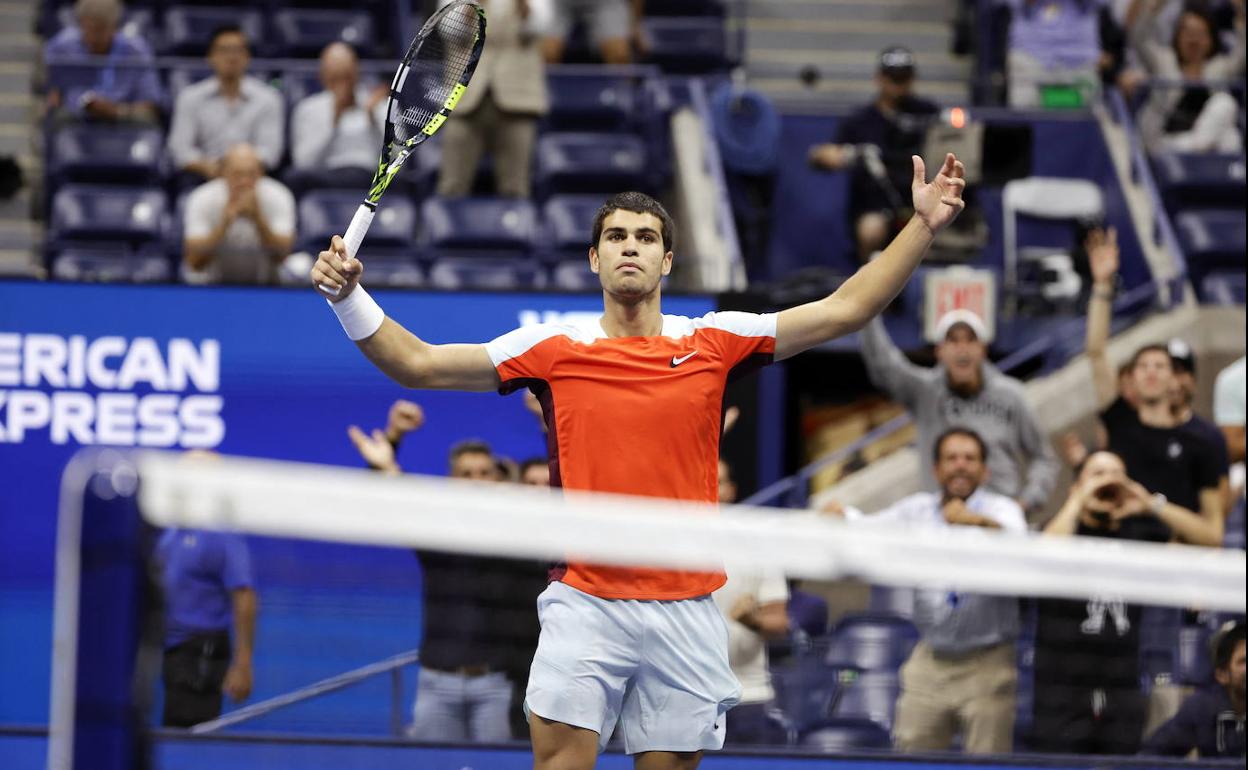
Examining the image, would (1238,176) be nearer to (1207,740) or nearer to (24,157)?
(1207,740)

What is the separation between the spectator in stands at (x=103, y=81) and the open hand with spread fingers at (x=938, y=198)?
8420mm

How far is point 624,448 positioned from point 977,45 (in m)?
11.2

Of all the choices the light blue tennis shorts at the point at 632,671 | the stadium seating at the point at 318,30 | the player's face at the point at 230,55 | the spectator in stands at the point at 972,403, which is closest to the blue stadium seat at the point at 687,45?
the stadium seating at the point at 318,30

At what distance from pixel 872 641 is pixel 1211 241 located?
5.91 meters

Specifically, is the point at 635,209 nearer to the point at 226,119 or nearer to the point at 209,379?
the point at 209,379

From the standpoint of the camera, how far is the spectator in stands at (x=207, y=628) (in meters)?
6.86

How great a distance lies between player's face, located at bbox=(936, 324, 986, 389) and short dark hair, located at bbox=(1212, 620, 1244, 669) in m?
2.40

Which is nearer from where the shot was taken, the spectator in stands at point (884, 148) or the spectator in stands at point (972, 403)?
the spectator in stands at point (972, 403)

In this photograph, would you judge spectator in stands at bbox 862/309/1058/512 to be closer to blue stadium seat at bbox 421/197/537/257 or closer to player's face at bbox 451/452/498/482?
player's face at bbox 451/452/498/482

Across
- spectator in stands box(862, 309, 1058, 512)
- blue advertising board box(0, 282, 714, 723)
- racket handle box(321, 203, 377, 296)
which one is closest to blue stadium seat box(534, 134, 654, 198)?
blue advertising board box(0, 282, 714, 723)

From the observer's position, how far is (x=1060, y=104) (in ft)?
47.0

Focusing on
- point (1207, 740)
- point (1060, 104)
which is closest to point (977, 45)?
point (1060, 104)

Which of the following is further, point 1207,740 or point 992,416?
point 992,416

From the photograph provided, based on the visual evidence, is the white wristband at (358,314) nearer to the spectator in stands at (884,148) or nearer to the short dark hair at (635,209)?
the short dark hair at (635,209)
